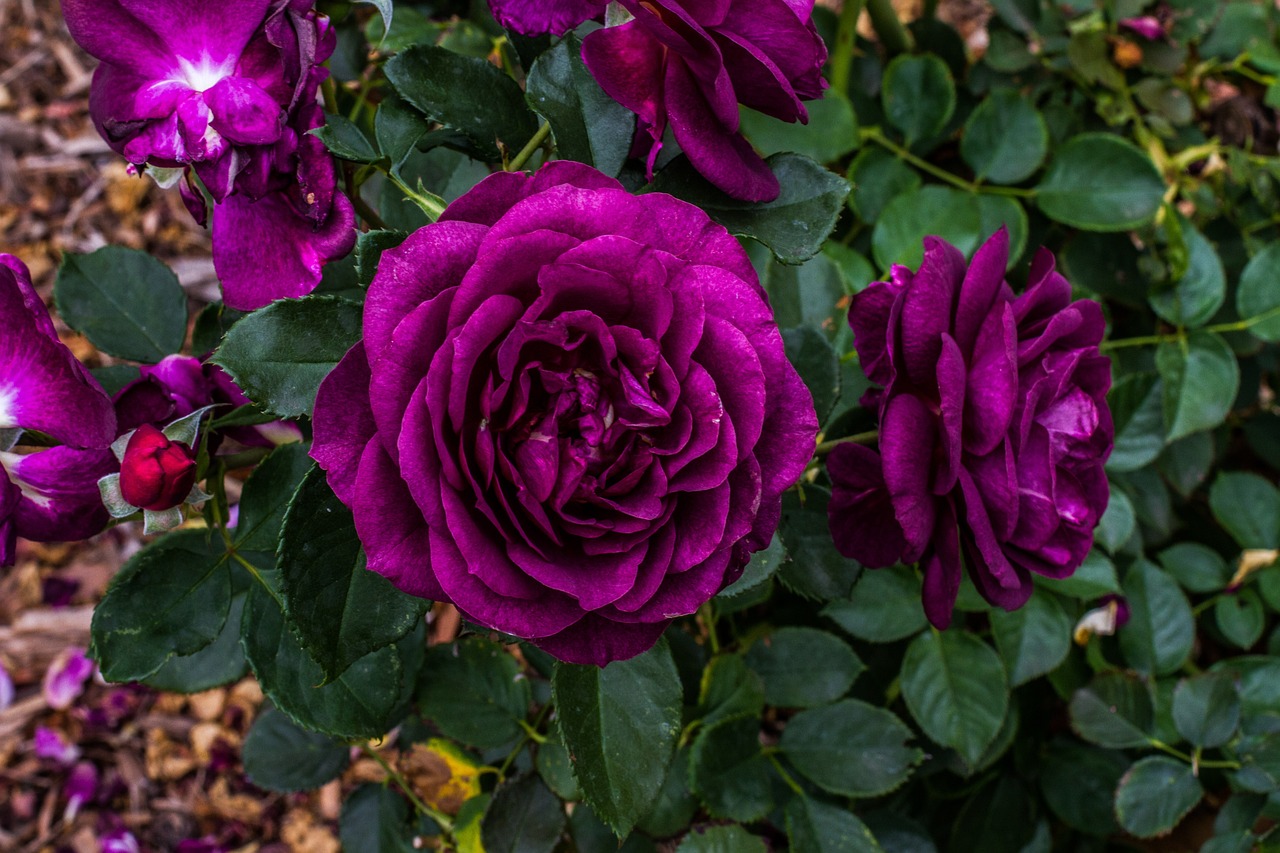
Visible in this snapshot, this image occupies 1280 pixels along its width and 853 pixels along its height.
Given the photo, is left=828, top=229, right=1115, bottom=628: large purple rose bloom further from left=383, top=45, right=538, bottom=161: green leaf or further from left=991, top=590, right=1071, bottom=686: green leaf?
left=991, top=590, right=1071, bottom=686: green leaf

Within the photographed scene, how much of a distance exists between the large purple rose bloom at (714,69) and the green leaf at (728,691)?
1.70 ft

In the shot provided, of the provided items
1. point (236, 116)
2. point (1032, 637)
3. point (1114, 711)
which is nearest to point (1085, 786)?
point (1114, 711)

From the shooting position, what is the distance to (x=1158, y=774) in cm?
105

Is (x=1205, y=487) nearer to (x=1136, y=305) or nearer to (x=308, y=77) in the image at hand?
(x=1136, y=305)

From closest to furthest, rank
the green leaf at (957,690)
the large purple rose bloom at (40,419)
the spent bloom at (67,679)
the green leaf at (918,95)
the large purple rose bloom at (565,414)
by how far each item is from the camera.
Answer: the large purple rose bloom at (565,414) < the large purple rose bloom at (40,419) < the green leaf at (957,690) < the green leaf at (918,95) < the spent bloom at (67,679)

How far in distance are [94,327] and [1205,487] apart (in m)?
1.57

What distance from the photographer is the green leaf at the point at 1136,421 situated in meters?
1.12

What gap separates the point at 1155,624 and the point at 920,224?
57cm

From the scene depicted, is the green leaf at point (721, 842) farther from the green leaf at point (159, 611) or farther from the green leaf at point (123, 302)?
the green leaf at point (123, 302)

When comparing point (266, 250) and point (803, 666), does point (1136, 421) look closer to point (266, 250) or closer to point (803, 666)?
point (803, 666)

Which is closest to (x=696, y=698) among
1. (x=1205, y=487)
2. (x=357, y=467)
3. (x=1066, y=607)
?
(x=1066, y=607)

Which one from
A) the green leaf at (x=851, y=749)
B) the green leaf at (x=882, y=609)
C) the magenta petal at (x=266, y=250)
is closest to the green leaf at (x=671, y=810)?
the green leaf at (x=851, y=749)

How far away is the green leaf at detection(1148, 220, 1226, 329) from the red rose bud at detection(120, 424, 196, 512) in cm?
113

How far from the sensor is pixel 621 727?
65 centimetres
